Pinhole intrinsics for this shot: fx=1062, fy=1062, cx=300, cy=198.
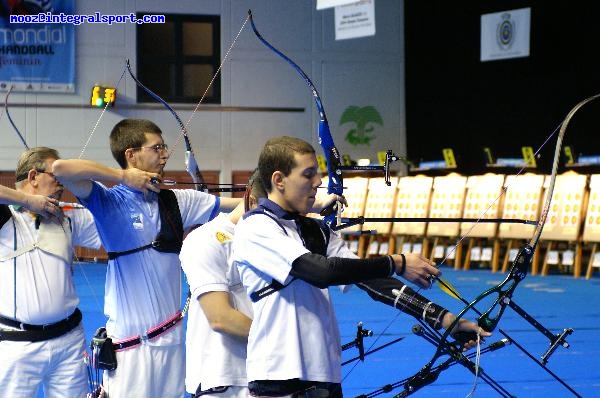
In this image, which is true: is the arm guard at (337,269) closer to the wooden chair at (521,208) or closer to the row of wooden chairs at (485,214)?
the row of wooden chairs at (485,214)

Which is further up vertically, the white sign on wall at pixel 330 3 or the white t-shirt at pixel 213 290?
the white sign on wall at pixel 330 3

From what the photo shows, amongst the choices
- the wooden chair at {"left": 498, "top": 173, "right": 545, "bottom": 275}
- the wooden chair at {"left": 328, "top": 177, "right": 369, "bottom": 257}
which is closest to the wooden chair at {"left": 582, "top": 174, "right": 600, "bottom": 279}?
the wooden chair at {"left": 498, "top": 173, "right": 545, "bottom": 275}

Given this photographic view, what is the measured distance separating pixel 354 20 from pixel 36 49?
19.0ft

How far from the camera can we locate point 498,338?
8273 mm

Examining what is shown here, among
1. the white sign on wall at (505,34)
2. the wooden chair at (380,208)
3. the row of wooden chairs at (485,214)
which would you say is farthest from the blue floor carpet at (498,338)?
the white sign on wall at (505,34)

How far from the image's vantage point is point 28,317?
3.90 meters

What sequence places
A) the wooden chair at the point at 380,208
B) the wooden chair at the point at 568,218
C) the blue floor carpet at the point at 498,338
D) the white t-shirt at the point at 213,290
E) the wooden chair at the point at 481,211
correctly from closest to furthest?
the white t-shirt at the point at 213,290 → the blue floor carpet at the point at 498,338 → the wooden chair at the point at 568,218 → the wooden chair at the point at 481,211 → the wooden chair at the point at 380,208

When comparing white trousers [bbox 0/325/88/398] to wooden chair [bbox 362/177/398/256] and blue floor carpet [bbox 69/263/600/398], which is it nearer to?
blue floor carpet [bbox 69/263/600/398]

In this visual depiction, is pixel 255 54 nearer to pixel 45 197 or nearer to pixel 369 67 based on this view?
pixel 369 67

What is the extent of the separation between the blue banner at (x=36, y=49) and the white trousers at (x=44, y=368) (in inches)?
593

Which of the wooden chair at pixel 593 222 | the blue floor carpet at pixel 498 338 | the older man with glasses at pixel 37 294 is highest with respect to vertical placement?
the older man with glasses at pixel 37 294

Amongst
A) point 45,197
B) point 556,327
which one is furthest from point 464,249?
point 45,197

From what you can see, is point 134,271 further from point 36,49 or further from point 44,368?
point 36,49

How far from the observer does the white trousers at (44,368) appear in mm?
3859
